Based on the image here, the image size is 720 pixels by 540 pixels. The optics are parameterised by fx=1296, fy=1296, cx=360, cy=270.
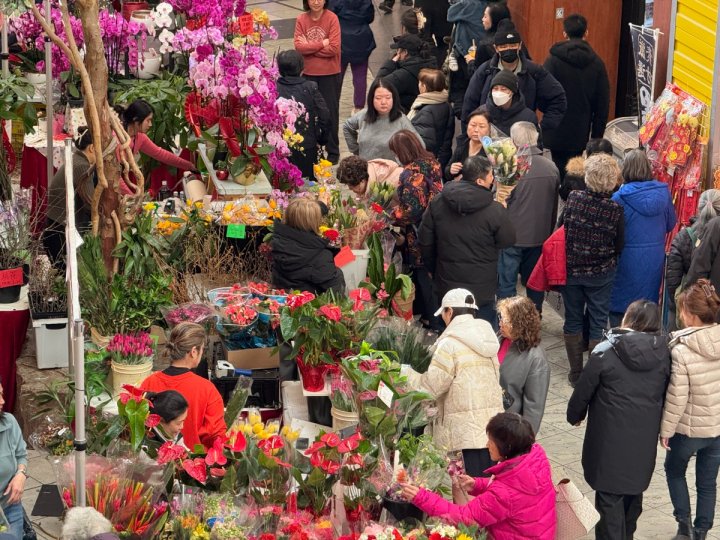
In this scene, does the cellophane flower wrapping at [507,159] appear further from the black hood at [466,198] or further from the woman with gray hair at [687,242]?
A: the woman with gray hair at [687,242]

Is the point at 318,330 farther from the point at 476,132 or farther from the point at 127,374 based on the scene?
the point at 476,132

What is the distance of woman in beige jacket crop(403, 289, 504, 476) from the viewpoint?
20.1ft

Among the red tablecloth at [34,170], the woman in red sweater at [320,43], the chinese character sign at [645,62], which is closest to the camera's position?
the chinese character sign at [645,62]

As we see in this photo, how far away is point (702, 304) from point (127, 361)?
2840mm

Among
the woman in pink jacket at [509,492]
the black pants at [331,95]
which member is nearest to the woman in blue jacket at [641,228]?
→ the woman in pink jacket at [509,492]

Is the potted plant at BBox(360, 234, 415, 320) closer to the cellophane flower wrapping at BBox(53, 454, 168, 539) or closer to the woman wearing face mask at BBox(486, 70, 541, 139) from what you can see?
the woman wearing face mask at BBox(486, 70, 541, 139)

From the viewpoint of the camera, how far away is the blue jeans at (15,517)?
17.7ft

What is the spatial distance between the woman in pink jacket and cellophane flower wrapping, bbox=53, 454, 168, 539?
1007 millimetres

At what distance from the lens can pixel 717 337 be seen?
6141mm

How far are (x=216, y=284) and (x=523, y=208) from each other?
216cm

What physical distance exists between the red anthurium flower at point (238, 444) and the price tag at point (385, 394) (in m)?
0.80

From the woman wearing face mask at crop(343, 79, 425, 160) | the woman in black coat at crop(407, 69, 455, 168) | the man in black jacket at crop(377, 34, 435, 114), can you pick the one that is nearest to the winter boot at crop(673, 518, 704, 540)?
the woman wearing face mask at crop(343, 79, 425, 160)

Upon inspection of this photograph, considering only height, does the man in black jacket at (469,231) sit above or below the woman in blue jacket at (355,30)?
below

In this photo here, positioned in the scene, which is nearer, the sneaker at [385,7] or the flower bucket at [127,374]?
the flower bucket at [127,374]
